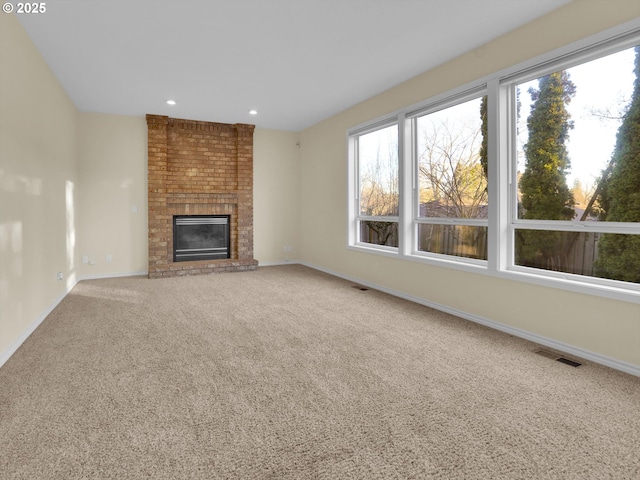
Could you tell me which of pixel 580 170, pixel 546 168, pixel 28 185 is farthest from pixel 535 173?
pixel 28 185

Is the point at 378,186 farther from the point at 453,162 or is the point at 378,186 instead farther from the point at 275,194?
the point at 275,194

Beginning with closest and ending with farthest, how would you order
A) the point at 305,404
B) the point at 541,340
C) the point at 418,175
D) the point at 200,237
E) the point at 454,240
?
the point at 305,404 → the point at 541,340 → the point at 454,240 → the point at 418,175 → the point at 200,237

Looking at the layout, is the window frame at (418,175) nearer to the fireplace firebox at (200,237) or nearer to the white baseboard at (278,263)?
the white baseboard at (278,263)

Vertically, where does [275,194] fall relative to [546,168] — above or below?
above

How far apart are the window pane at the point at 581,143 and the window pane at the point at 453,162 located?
0.47 metres

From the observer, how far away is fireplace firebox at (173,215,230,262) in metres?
6.73

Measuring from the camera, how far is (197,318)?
381cm

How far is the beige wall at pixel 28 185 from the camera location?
279cm

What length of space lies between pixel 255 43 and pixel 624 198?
3.32 metres

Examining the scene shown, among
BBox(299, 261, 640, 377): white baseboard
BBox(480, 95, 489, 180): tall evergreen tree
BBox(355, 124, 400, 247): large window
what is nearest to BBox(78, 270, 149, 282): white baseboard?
BBox(355, 124, 400, 247): large window

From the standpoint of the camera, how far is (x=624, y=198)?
2693 mm

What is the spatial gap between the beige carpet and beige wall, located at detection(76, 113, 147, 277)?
2704 millimetres

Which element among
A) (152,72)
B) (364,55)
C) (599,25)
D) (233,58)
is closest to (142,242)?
(152,72)

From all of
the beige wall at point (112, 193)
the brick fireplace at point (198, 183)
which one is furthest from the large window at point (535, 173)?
the beige wall at point (112, 193)
